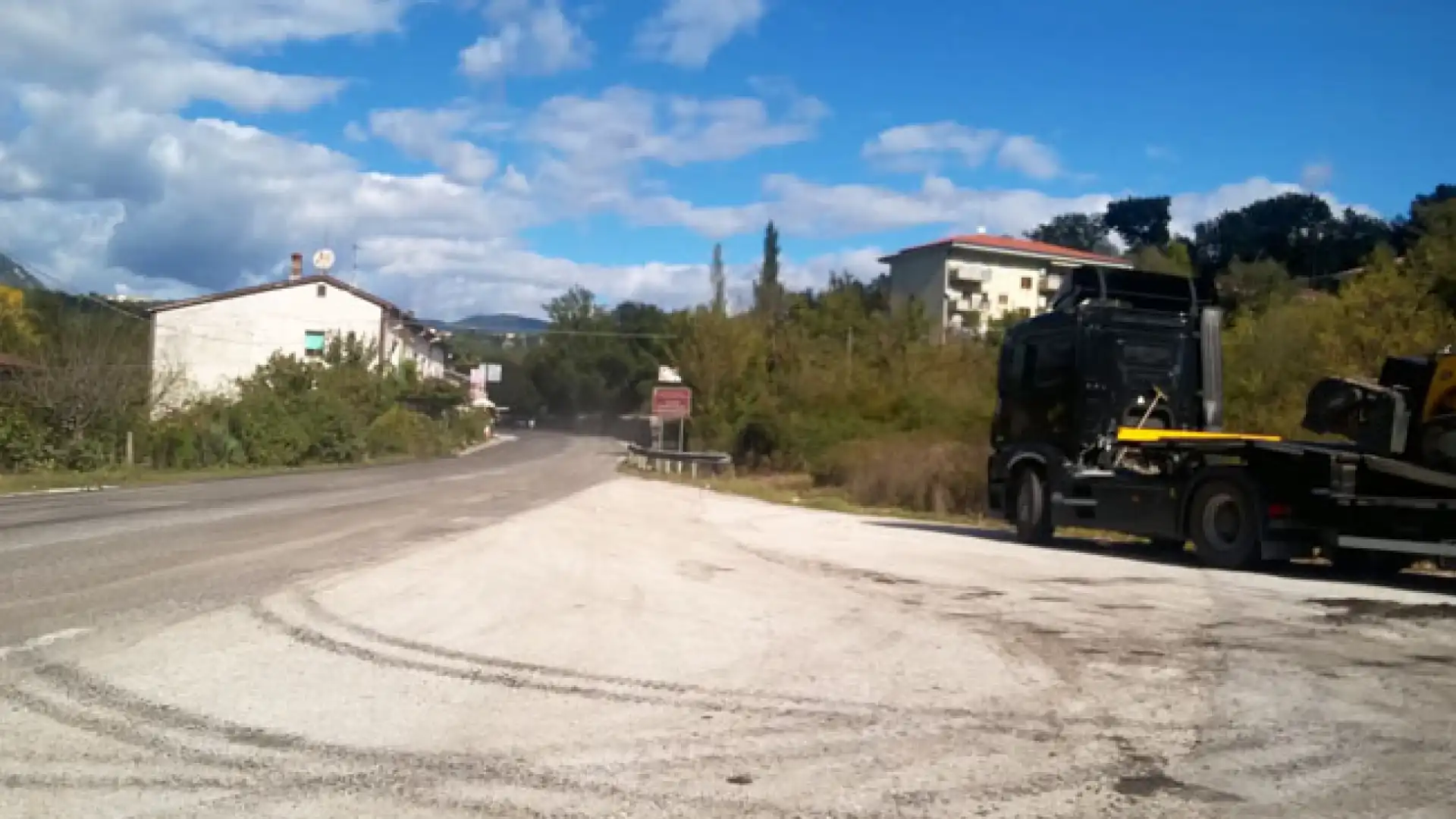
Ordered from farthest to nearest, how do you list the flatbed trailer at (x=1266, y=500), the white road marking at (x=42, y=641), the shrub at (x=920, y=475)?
1. the shrub at (x=920, y=475)
2. the flatbed trailer at (x=1266, y=500)
3. the white road marking at (x=42, y=641)

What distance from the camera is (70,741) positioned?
6215 mm

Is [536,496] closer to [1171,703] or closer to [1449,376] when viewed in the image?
[1449,376]

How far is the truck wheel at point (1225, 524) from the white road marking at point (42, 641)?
39.7ft

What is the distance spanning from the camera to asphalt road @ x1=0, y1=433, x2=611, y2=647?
1085 cm

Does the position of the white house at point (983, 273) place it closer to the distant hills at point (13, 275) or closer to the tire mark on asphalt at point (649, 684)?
the distant hills at point (13, 275)

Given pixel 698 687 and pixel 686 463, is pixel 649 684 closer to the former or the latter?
pixel 698 687

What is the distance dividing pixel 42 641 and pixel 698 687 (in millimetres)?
4686

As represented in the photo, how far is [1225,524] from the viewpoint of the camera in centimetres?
1539

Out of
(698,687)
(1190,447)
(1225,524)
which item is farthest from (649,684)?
(1190,447)

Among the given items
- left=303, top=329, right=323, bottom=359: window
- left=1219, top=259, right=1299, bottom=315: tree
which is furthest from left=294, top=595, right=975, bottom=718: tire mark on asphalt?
left=303, top=329, right=323, bottom=359: window

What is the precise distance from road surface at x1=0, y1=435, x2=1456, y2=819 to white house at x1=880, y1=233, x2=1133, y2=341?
78.0 meters

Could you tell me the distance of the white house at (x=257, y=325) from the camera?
71.5 meters

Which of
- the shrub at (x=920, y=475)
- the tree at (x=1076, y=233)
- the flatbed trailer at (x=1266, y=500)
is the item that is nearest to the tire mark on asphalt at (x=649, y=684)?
the flatbed trailer at (x=1266, y=500)

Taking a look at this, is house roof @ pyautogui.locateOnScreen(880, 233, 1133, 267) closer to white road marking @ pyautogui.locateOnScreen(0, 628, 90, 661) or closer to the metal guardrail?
the metal guardrail
